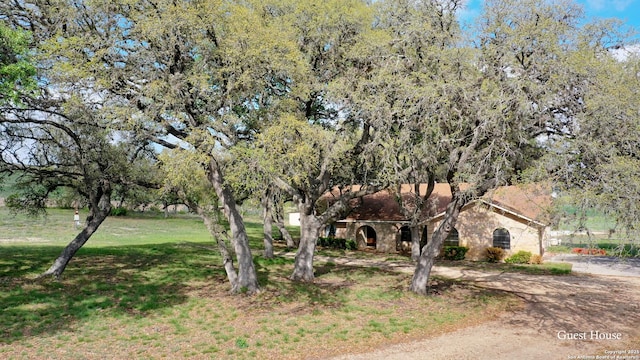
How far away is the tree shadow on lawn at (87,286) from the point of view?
1312 centimetres

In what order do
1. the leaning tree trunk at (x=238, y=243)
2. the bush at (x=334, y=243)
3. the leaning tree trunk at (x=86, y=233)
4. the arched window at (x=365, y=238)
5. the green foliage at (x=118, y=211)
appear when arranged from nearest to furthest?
the leaning tree trunk at (x=238, y=243), the leaning tree trunk at (x=86, y=233), the bush at (x=334, y=243), the arched window at (x=365, y=238), the green foliage at (x=118, y=211)

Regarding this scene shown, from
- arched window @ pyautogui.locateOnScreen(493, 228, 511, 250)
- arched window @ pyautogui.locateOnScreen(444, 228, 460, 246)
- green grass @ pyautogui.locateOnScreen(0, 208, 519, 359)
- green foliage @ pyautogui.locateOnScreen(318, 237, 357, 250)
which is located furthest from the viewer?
green foliage @ pyautogui.locateOnScreen(318, 237, 357, 250)

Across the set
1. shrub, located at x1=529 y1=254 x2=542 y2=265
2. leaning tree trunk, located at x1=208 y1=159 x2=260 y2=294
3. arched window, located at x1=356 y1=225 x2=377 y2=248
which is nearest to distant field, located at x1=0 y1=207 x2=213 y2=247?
arched window, located at x1=356 y1=225 x2=377 y2=248

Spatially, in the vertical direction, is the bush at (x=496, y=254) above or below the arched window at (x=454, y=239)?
below

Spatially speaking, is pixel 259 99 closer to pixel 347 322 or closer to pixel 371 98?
pixel 371 98

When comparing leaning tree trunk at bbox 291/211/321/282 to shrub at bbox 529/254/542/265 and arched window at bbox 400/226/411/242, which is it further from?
shrub at bbox 529/254/542/265

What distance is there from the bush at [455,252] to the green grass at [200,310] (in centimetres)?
1005

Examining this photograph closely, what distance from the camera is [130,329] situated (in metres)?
12.7

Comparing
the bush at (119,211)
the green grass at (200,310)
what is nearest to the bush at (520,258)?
the green grass at (200,310)

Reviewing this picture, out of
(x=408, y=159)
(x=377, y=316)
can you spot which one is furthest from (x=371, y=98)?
(x=377, y=316)

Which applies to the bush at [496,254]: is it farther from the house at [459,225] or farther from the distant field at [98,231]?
the distant field at [98,231]

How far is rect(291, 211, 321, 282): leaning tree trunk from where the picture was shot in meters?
19.7

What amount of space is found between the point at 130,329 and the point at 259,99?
33.6 ft

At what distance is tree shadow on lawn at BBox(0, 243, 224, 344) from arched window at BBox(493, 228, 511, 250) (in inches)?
810
